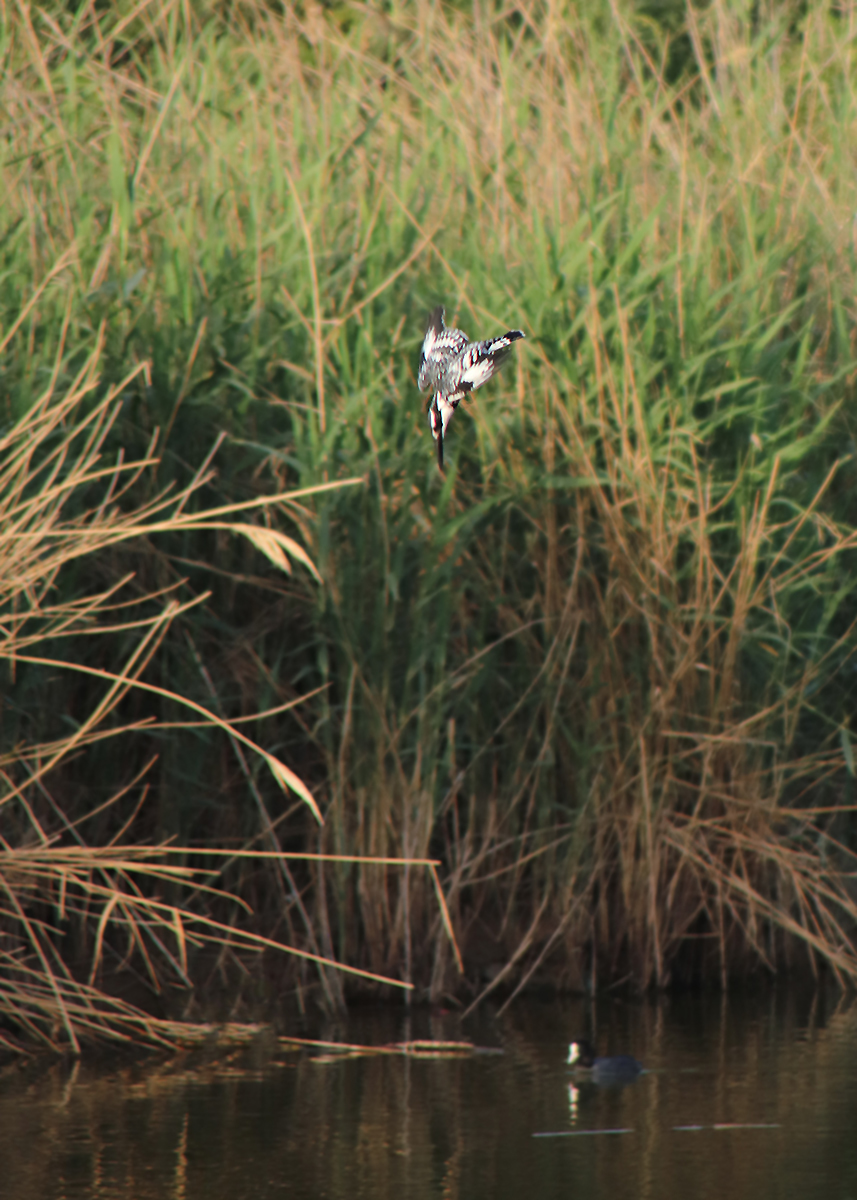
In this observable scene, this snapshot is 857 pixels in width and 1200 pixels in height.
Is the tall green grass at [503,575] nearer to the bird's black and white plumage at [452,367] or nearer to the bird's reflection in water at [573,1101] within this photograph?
the bird's reflection in water at [573,1101]

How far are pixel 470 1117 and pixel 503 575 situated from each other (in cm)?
164

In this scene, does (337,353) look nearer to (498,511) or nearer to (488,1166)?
(498,511)

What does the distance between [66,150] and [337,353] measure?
4.40 feet

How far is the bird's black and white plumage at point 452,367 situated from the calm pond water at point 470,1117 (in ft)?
5.20

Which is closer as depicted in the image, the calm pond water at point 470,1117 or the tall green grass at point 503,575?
the calm pond water at point 470,1117

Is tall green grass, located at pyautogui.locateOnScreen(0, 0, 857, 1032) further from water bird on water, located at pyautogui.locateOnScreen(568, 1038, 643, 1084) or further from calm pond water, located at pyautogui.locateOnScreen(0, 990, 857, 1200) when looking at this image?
water bird on water, located at pyautogui.locateOnScreen(568, 1038, 643, 1084)

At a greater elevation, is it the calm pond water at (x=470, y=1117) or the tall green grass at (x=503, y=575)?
the tall green grass at (x=503, y=575)

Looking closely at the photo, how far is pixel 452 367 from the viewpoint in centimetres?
316

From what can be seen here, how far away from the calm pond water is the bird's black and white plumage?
62.4 inches

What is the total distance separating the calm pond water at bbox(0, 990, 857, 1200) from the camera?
3740 millimetres

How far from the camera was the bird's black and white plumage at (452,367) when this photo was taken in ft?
9.92

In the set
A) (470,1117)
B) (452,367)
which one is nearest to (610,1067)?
(470,1117)

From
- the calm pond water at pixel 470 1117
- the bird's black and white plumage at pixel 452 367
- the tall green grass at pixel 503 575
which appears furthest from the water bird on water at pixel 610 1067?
the bird's black and white plumage at pixel 452 367

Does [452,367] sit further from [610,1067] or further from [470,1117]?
[610,1067]
